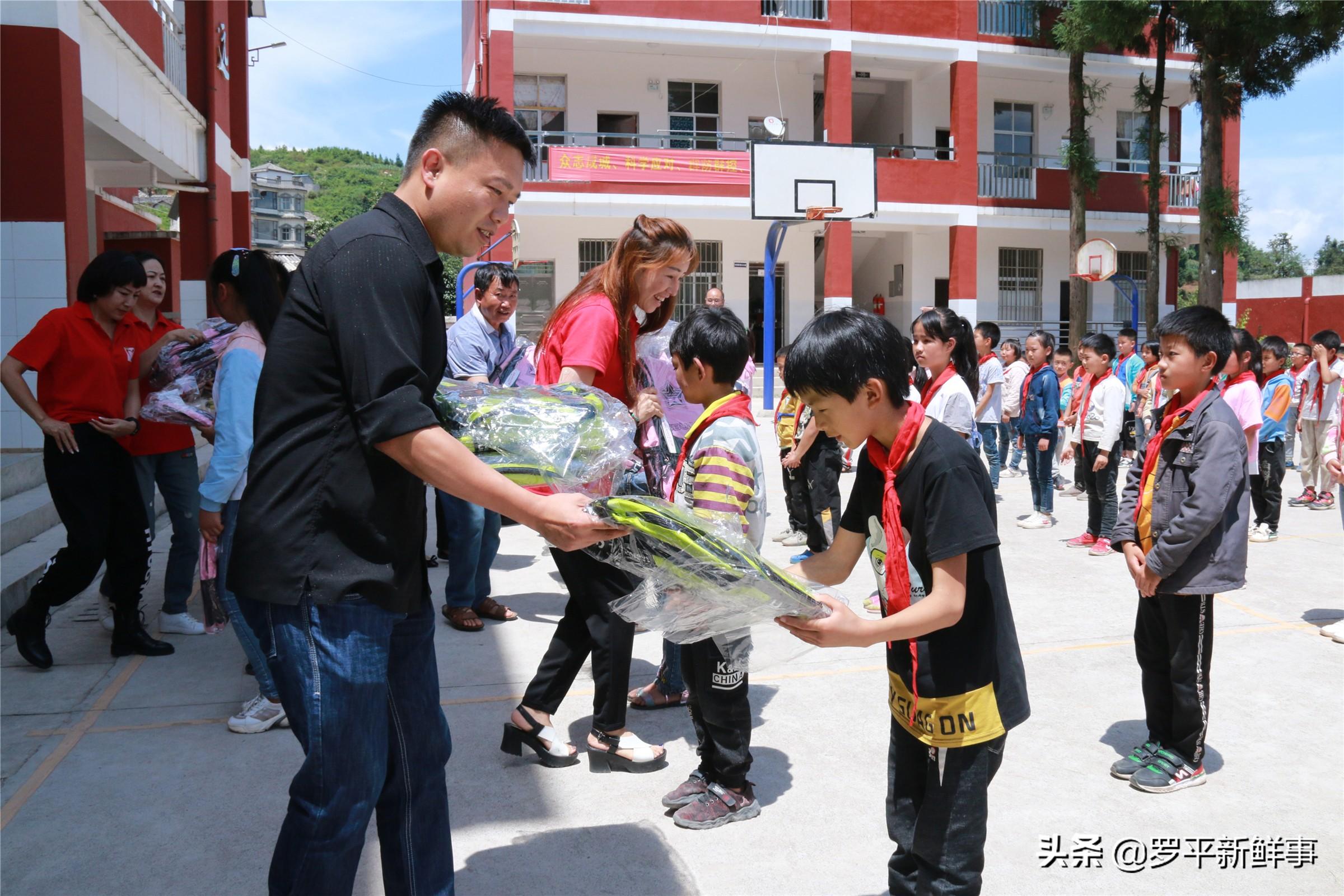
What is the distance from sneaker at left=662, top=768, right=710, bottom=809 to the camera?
11.0 ft

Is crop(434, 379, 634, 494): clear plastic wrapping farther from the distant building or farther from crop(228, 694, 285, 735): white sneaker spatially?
the distant building

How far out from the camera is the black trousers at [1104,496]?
777cm

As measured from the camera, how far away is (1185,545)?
11.1 ft

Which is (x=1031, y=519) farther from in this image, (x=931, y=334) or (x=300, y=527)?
(x=300, y=527)

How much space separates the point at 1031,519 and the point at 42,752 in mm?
7665

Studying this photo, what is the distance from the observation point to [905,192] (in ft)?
77.2

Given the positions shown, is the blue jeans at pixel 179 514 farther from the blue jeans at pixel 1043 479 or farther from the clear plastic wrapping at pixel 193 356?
the blue jeans at pixel 1043 479

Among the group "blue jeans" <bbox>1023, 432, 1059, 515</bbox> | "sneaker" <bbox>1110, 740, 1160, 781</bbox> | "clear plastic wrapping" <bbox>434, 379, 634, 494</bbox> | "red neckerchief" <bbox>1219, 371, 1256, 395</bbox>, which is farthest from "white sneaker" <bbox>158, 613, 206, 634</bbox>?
"blue jeans" <bbox>1023, 432, 1059, 515</bbox>

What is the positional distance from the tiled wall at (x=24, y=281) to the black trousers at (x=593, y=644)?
263 inches

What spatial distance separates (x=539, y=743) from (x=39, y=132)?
751cm

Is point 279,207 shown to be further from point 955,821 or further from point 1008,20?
point 955,821

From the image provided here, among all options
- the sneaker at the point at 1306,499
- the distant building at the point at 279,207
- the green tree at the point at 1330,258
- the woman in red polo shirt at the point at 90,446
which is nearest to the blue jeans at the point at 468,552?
the woman in red polo shirt at the point at 90,446

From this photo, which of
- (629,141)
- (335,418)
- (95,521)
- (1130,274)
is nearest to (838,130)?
(629,141)

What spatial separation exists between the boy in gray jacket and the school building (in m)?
18.2
